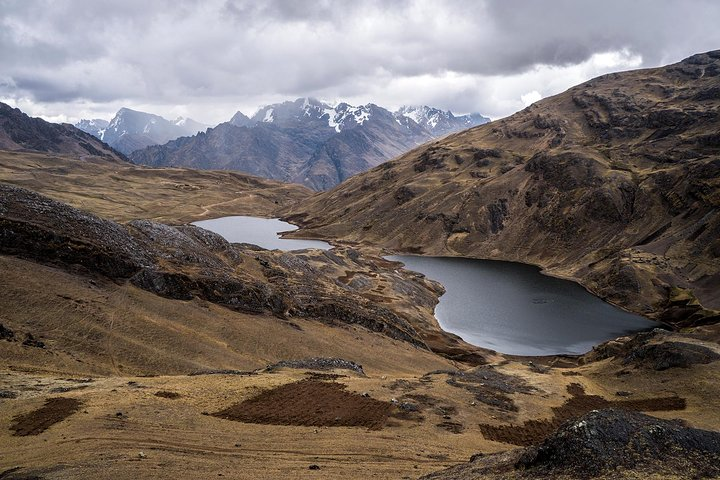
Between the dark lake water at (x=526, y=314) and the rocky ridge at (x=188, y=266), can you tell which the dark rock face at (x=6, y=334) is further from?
the dark lake water at (x=526, y=314)

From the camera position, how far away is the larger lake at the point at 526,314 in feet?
304

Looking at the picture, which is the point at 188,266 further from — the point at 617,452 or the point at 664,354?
the point at 617,452

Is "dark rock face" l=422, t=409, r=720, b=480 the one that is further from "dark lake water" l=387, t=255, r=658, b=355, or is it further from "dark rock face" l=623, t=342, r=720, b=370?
"dark lake water" l=387, t=255, r=658, b=355

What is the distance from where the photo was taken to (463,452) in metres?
29.3

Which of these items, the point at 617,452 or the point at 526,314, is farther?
the point at 526,314

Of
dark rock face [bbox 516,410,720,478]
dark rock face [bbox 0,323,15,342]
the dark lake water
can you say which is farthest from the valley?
the dark lake water

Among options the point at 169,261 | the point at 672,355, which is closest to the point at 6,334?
the point at 169,261

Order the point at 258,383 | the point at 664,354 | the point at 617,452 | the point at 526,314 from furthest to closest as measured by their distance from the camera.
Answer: the point at 526,314 → the point at 664,354 → the point at 258,383 → the point at 617,452

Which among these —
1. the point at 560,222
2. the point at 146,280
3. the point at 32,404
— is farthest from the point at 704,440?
the point at 560,222

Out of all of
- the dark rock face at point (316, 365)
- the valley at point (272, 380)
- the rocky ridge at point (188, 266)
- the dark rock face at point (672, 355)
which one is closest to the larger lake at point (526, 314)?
the valley at point (272, 380)

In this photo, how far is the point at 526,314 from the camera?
109m

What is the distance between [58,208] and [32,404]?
37285 mm

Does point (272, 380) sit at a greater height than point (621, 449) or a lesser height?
lesser

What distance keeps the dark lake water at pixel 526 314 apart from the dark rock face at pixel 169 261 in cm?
2386
